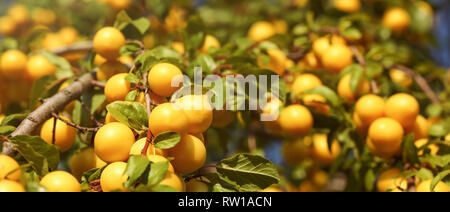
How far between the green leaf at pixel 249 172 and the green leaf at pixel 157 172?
0.74ft

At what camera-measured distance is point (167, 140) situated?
33.1 inches

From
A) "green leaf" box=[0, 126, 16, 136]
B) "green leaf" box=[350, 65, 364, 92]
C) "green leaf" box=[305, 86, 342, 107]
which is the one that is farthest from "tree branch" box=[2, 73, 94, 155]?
"green leaf" box=[350, 65, 364, 92]

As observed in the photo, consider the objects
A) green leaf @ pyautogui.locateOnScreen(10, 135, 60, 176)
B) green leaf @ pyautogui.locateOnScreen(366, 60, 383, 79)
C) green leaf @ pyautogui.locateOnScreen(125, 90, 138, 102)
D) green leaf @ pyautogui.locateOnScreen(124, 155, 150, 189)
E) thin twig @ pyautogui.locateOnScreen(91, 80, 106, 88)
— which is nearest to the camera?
green leaf @ pyautogui.locateOnScreen(124, 155, 150, 189)

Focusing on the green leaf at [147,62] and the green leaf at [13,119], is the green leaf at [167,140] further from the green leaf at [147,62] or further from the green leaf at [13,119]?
the green leaf at [13,119]

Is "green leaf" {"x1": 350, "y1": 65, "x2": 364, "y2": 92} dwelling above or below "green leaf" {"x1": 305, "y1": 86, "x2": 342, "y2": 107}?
above

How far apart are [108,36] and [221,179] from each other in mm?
575

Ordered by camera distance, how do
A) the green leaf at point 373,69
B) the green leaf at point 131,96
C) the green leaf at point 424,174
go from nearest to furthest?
the green leaf at point 131,96, the green leaf at point 424,174, the green leaf at point 373,69

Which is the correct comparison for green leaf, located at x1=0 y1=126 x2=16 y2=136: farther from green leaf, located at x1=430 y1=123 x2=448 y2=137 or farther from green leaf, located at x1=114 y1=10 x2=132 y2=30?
green leaf, located at x1=430 y1=123 x2=448 y2=137

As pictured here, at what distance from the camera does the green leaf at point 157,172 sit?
0.75 metres

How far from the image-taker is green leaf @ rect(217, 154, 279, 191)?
0.96m

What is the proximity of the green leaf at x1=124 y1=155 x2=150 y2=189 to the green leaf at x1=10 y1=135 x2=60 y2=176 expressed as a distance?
0.25 metres

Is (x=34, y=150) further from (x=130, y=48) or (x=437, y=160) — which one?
(x=437, y=160)

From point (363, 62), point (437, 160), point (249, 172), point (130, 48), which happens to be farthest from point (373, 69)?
point (130, 48)

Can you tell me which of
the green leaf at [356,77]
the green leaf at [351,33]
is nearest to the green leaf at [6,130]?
the green leaf at [356,77]
